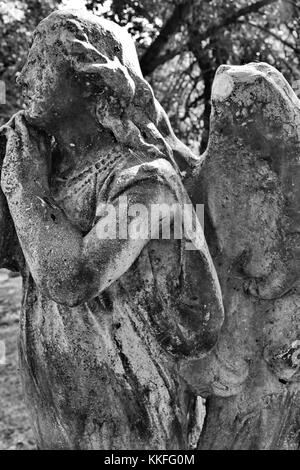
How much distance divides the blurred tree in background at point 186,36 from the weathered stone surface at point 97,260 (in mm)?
3343

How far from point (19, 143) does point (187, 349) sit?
678mm

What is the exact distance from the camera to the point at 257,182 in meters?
1.78

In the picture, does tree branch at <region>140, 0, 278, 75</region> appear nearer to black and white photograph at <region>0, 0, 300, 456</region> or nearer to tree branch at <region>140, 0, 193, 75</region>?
tree branch at <region>140, 0, 193, 75</region>

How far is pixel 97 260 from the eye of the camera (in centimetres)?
158

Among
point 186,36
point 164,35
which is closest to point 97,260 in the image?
point 164,35

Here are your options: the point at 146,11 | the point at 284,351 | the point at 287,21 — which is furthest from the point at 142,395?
the point at 287,21

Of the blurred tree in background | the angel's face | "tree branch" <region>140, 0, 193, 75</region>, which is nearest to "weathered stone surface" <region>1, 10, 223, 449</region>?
the angel's face

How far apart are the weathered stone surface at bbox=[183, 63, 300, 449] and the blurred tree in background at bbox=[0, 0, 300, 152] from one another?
10.9 ft

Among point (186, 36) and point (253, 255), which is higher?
point (186, 36)

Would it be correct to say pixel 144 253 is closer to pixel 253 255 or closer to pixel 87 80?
pixel 253 255

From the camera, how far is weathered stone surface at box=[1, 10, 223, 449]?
1603 mm

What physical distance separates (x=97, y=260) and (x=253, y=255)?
472mm

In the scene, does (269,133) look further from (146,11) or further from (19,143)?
(146,11)

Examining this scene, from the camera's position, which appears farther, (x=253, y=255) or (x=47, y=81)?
(x=253, y=255)
